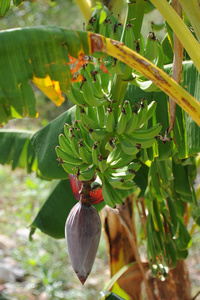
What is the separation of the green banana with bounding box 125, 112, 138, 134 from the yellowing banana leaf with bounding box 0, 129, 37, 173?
0.80 m

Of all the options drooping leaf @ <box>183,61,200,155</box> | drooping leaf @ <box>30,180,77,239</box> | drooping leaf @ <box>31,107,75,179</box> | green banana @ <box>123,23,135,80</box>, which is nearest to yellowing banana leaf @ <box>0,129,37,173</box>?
drooping leaf @ <box>30,180,77,239</box>

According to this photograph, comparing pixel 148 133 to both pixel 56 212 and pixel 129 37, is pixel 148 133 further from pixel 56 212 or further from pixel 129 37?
→ pixel 56 212

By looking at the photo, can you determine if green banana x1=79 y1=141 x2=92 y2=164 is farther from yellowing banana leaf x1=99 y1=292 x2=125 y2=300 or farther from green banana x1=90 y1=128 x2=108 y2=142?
yellowing banana leaf x1=99 y1=292 x2=125 y2=300

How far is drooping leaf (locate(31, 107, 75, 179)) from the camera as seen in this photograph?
3.69 ft

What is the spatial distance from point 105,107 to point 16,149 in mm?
779

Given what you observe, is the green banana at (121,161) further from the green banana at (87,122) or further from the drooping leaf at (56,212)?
the drooping leaf at (56,212)

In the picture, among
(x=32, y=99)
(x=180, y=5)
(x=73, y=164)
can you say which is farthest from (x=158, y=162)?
(x=32, y=99)

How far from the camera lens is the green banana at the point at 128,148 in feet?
2.64

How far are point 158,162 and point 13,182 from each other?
2536 mm

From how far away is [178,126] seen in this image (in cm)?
100

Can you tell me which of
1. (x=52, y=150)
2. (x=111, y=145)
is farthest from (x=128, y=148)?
(x=52, y=150)

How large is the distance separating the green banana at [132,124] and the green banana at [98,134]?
48 mm

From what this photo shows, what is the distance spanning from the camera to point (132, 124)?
821mm

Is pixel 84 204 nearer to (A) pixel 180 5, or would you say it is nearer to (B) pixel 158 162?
(B) pixel 158 162
